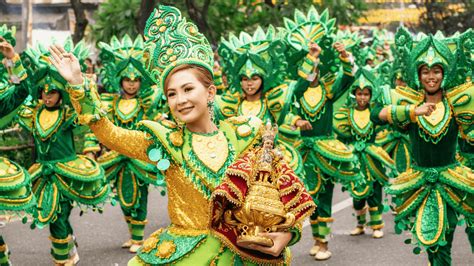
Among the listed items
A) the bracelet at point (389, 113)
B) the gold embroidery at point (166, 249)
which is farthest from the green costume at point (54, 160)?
the gold embroidery at point (166, 249)

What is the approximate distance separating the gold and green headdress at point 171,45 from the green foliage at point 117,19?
415 inches

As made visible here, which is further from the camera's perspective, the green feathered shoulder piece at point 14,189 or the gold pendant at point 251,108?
the gold pendant at point 251,108

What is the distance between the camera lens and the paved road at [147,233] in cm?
903

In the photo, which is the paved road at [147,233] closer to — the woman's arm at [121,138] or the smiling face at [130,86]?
the smiling face at [130,86]

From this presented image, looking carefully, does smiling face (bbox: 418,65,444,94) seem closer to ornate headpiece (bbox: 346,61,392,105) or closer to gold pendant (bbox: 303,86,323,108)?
gold pendant (bbox: 303,86,323,108)

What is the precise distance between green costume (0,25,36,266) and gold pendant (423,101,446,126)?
3227 millimetres

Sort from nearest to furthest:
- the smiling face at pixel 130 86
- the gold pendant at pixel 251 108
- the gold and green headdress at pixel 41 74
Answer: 1. the gold and green headdress at pixel 41 74
2. the gold pendant at pixel 251 108
3. the smiling face at pixel 130 86

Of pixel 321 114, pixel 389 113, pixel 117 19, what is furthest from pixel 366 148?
pixel 117 19

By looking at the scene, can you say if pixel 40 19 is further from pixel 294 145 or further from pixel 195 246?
pixel 195 246

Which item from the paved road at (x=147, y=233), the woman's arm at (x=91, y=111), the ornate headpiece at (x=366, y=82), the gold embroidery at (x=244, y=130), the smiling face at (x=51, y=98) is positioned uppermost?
the woman's arm at (x=91, y=111)

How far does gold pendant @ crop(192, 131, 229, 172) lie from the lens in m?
4.45

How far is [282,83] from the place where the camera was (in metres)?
8.68

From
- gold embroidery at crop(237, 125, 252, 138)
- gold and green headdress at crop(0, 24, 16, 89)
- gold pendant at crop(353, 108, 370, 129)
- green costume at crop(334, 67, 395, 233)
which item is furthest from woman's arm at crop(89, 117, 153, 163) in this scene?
gold pendant at crop(353, 108, 370, 129)

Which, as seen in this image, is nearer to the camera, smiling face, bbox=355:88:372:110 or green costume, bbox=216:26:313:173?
green costume, bbox=216:26:313:173
